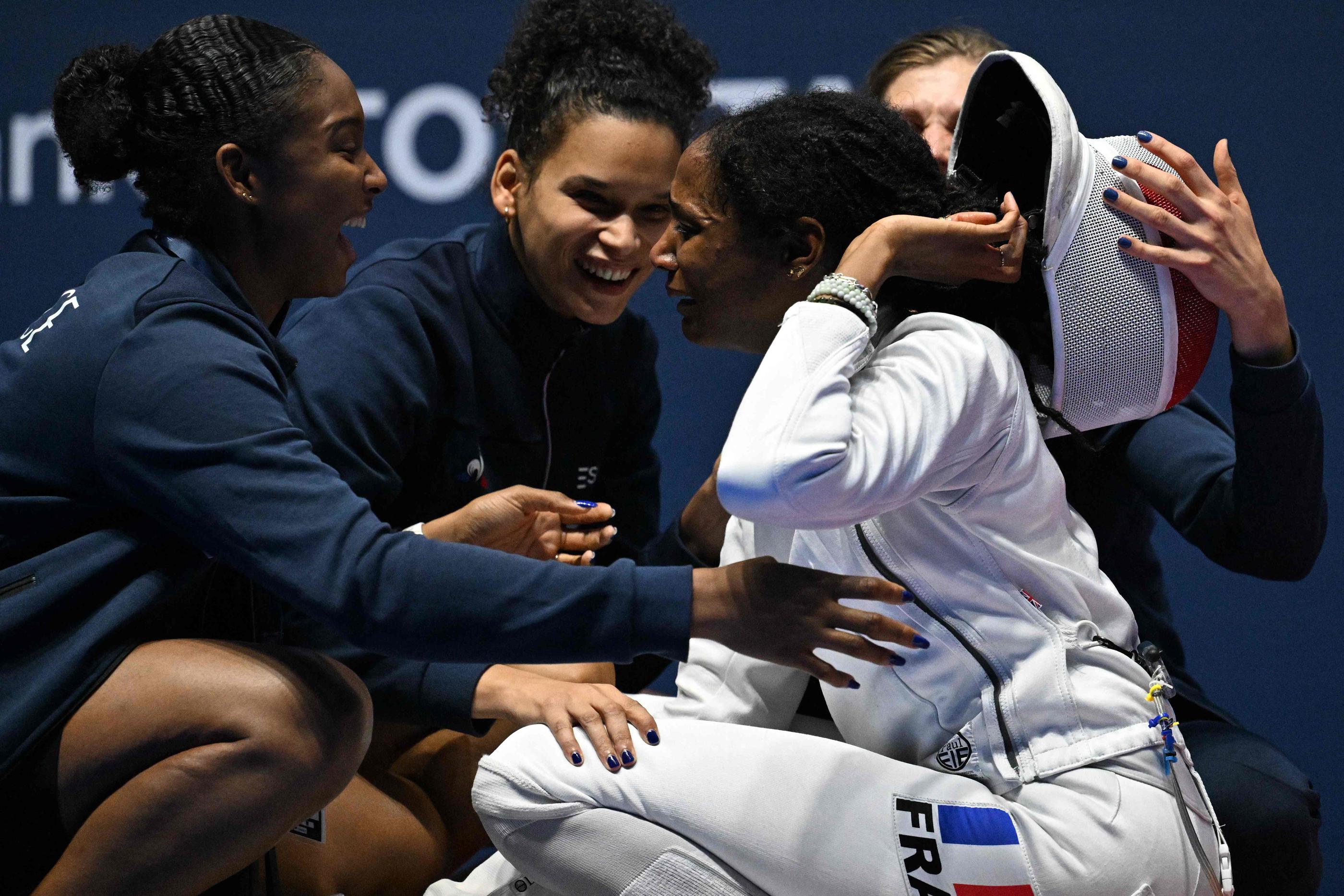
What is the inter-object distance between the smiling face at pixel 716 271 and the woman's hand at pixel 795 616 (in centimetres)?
30

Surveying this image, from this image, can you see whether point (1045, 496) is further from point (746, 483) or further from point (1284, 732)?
point (1284, 732)

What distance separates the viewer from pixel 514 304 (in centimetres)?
177

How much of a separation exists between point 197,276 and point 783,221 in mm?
560

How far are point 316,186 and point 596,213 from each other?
45 centimetres

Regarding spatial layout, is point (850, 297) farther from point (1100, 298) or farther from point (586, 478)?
point (586, 478)

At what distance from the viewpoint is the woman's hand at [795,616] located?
1.05m

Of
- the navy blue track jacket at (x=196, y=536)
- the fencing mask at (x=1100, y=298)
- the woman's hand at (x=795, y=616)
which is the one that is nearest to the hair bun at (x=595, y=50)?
the fencing mask at (x=1100, y=298)

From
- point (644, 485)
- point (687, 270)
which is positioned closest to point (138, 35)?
point (644, 485)

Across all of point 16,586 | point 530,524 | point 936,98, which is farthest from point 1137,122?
point 16,586

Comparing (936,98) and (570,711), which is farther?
(936,98)

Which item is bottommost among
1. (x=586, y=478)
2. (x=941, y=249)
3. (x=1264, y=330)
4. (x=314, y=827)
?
(x=314, y=827)

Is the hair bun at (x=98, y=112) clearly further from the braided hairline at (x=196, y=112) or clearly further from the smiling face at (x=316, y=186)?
the smiling face at (x=316, y=186)

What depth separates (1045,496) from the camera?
1145 millimetres

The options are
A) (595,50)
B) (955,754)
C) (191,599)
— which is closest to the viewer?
(955,754)
